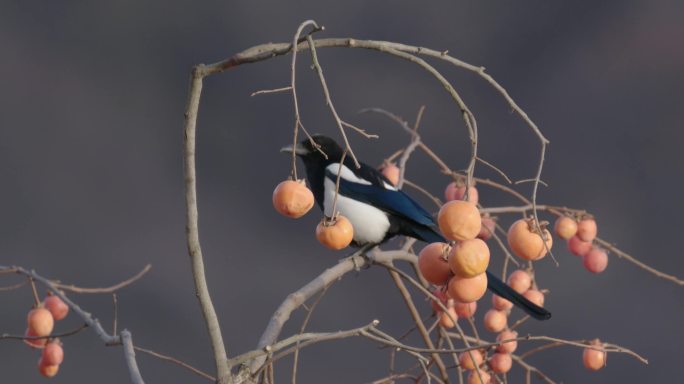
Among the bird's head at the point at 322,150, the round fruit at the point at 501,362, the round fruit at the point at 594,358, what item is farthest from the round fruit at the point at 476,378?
the bird's head at the point at 322,150

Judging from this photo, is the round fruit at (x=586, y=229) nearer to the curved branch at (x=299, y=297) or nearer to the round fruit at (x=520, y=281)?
the round fruit at (x=520, y=281)

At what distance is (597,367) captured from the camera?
3.68 ft

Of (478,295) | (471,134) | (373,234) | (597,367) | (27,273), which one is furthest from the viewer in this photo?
(373,234)

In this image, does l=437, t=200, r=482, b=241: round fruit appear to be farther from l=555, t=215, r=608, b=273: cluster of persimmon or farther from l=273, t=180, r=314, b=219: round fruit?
l=555, t=215, r=608, b=273: cluster of persimmon

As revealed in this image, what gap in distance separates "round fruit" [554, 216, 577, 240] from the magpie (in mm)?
345

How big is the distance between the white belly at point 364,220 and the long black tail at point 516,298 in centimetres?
40

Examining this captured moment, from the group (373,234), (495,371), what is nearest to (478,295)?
(495,371)

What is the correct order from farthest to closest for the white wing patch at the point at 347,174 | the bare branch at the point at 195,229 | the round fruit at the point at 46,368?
the white wing patch at the point at 347,174 → the round fruit at the point at 46,368 → the bare branch at the point at 195,229

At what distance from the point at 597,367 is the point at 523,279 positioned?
0.14 m

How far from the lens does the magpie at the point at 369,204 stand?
4.96 feet

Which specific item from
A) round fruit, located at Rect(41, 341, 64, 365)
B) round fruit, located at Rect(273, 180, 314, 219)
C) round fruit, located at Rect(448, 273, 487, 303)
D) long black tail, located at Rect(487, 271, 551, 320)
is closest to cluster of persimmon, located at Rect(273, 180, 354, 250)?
round fruit, located at Rect(273, 180, 314, 219)

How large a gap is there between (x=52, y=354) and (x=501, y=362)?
0.55 metres

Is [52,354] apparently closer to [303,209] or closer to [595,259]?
[303,209]

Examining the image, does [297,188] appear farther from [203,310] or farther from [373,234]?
[373,234]
